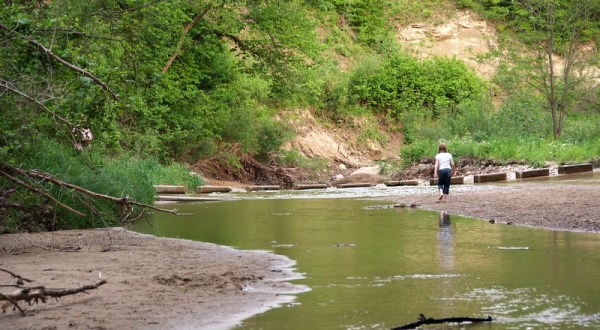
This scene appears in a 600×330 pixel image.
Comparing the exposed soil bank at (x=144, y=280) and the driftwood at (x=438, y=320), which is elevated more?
the exposed soil bank at (x=144, y=280)

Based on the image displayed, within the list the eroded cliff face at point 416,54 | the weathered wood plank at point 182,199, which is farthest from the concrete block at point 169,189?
the eroded cliff face at point 416,54

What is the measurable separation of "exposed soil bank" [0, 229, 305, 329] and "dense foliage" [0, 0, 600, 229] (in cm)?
123

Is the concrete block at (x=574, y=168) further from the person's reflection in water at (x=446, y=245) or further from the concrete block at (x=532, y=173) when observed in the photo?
the person's reflection in water at (x=446, y=245)

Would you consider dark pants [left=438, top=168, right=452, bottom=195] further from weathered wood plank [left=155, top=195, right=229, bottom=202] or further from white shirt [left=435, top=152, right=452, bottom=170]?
weathered wood plank [left=155, top=195, right=229, bottom=202]

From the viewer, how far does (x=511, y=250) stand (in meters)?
13.9

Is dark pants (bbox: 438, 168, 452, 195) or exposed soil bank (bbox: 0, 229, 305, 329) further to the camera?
dark pants (bbox: 438, 168, 452, 195)

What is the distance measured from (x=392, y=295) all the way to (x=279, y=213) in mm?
12734

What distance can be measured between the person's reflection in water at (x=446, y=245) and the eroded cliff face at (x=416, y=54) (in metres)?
28.2

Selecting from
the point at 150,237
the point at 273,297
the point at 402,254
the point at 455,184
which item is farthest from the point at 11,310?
the point at 455,184

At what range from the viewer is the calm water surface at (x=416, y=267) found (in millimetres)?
9234

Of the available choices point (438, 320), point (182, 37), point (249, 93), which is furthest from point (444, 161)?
point (249, 93)

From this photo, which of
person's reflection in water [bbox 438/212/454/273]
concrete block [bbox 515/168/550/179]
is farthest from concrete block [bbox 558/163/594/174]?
person's reflection in water [bbox 438/212/454/273]

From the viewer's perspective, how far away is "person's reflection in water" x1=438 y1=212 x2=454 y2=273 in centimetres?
1255

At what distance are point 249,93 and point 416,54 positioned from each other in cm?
1856
